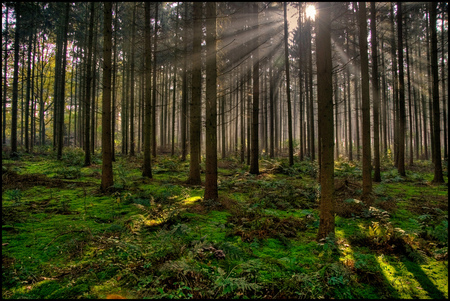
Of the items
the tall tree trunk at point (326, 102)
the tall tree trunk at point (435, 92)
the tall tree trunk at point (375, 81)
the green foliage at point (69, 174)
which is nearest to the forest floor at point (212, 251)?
the tall tree trunk at point (326, 102)

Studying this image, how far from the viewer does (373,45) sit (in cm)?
1052

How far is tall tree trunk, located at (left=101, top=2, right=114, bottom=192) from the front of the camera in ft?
26.9

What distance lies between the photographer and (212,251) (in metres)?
4.34

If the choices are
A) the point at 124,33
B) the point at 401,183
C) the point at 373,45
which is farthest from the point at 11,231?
the point at 124,33

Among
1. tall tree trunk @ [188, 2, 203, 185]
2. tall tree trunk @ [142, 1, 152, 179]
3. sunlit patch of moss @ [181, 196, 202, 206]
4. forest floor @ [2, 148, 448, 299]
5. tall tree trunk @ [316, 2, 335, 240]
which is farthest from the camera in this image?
tall tree trunk @ [142, 1, 152, 179]

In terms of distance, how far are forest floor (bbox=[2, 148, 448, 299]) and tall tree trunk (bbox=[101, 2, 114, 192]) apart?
113cm

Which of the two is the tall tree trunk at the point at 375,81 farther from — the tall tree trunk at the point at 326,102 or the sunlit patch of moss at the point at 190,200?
the sunlit patch of moss at the point at 190,200

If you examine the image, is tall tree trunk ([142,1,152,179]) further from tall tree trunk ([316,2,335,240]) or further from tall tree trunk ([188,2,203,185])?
tall tree trunk ([316,2,335,240])

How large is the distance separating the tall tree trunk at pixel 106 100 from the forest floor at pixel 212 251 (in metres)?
1.13

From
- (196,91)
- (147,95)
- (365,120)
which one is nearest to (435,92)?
(365,120)

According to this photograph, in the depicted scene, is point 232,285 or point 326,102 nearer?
point 232,285

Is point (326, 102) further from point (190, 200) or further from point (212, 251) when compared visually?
point (190, 200)

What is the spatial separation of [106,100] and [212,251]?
271 inches

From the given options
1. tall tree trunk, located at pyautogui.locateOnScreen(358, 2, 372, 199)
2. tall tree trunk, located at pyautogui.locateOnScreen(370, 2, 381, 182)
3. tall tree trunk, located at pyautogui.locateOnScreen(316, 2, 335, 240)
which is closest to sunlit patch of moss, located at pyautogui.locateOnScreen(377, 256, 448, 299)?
tall tree trunk, located at pyautogui.locateOnScreen(316, 2, 335, 240)
